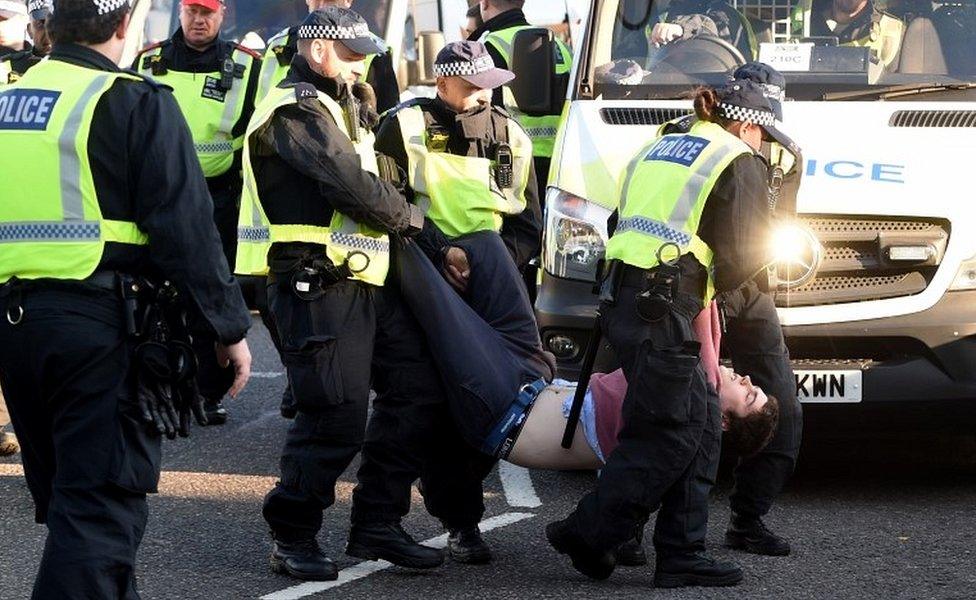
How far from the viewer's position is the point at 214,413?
30.0ft

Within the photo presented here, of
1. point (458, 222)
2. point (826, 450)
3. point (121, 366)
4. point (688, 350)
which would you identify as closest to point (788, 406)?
point (688, 350)

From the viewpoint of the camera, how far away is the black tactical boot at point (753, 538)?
6609 mm

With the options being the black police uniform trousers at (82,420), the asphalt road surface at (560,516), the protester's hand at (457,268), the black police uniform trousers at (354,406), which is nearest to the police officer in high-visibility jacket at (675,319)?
the asphalt road surface at (560,516)

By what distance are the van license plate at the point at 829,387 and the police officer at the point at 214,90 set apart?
2919mm

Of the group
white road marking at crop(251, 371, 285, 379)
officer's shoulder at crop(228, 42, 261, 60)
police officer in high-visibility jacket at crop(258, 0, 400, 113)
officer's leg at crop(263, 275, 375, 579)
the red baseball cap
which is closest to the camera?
officer's leg at crop(263, 275, 375, 579)

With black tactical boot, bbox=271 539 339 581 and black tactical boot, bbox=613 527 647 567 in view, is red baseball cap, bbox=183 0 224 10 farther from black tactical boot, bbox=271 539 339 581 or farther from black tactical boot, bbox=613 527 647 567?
black tactical boot, bbox=613 527 647 567

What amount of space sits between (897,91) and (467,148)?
1.91m

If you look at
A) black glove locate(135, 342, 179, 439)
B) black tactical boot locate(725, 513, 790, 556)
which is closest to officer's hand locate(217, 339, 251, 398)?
black glove locate(135, 342, 179, 439)

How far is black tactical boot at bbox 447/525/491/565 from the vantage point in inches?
256

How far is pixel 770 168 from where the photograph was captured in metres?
6.50

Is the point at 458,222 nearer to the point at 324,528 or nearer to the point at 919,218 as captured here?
the point at 324,528

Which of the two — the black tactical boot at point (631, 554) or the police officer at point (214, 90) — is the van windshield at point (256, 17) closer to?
the police officer at point (214, 90)

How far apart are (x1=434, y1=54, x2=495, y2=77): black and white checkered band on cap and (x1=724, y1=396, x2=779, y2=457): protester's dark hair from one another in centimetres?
158

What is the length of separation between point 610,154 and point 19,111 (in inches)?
124
